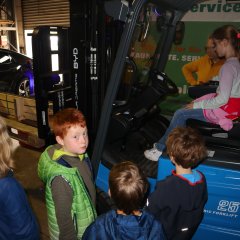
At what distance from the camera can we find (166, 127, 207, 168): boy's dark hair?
198 centimetres

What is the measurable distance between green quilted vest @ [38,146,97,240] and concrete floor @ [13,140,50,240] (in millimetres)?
1375

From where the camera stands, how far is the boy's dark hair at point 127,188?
140 cm

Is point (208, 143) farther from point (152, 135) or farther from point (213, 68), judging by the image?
point (213, 68)

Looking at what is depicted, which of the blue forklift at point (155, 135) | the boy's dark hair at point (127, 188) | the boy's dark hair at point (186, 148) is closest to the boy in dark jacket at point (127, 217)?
the boy's dark hair at point (127, 188)

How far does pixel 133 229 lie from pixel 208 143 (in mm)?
1702

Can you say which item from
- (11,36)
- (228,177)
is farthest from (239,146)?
(11,36)

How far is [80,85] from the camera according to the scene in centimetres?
293

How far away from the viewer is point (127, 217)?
4.54 feet

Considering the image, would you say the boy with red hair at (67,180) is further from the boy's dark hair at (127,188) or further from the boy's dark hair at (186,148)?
the boy's dark hair at (186,148)

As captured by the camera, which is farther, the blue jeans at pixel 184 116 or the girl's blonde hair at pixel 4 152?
the blue jeans at pixel 184 116

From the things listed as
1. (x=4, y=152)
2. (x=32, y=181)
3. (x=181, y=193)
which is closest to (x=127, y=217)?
(x=181, y=193)

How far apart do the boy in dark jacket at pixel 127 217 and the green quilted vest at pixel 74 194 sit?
0.35 meters

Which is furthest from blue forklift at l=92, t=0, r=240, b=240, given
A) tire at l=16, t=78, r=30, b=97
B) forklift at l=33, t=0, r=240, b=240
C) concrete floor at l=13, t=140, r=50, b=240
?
tire at l=16, t=78, r=30, b=97

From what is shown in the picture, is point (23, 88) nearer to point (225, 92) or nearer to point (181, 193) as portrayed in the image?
A: point (225, 92)
